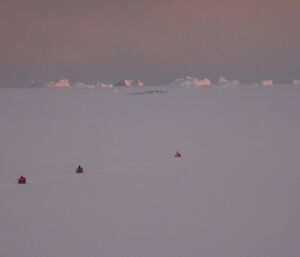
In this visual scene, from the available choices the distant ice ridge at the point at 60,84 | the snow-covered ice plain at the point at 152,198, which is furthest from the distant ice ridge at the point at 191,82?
the snow-covered ice plain at the point at 152,198

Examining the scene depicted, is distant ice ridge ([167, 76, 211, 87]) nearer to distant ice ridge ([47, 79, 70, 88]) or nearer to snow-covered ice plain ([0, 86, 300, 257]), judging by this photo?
distant ice ridge ([47, 79, 70, 88])

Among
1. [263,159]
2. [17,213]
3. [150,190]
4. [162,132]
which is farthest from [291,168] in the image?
[162,132]

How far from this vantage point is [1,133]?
14.2 m

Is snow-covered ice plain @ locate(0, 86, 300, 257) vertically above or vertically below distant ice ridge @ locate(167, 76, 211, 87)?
below

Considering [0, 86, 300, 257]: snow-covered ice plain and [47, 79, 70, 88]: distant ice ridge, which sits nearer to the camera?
[0, 86, 300, 257]: snow-covered ice plain

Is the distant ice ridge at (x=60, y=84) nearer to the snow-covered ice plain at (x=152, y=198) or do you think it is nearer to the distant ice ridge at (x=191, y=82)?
the distant ice ridge at (x=191, y=82)

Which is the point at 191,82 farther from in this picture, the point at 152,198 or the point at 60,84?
the point at 152,198

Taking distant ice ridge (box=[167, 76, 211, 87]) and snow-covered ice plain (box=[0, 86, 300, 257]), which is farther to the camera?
distant ice ridge (box=[167, 76, 211, 87])

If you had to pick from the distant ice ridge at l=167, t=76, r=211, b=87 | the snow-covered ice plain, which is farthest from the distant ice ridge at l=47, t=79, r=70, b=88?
the snow-covered ice plain

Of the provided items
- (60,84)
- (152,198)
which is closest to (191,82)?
(60,84)

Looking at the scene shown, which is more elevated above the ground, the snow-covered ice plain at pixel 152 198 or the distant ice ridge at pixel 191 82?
the distant ice ridge at pixel 191 82

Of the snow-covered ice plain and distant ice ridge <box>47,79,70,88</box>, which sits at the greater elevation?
distant ice ridge <box>47,79,70,88</box>

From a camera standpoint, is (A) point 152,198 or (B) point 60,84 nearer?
(A) point 152,198

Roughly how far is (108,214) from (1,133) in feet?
33.6
